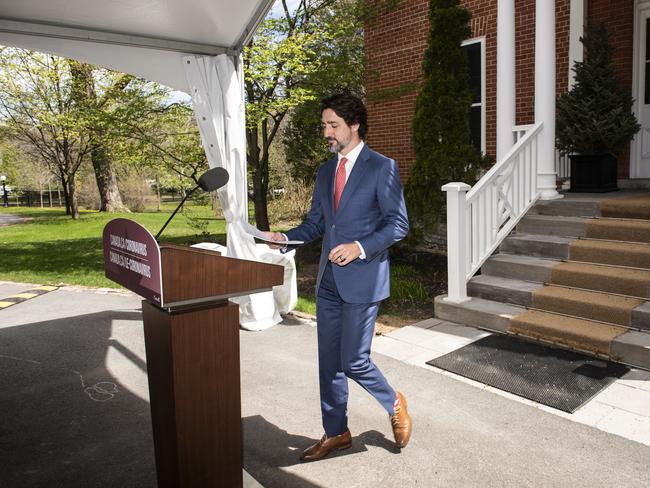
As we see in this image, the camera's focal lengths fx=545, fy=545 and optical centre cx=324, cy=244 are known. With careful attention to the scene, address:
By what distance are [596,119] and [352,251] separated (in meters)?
5.97

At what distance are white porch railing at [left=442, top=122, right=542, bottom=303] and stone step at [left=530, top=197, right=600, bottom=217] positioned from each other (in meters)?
0.15

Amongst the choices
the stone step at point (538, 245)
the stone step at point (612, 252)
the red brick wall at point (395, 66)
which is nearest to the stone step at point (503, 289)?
the stone step at point (538, 245)

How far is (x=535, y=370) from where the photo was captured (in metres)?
4.49

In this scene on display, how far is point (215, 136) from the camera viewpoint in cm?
575

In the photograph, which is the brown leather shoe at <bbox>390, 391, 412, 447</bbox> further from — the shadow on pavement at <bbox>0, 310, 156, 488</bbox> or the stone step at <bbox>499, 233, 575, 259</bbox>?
the stone step at <bbox>499, 233, 575, 259</bbox>

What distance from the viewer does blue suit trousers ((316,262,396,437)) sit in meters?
3.01

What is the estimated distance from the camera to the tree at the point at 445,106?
7402 millimetres

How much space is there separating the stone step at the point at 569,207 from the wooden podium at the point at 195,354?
5368mm

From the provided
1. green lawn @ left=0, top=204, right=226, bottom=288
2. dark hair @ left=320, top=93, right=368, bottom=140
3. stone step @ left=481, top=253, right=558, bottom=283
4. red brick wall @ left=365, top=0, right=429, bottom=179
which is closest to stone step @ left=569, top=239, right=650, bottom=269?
stone step @ left=481, top=253, right=558, bottom=283

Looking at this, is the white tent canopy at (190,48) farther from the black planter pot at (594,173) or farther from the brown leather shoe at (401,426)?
the black planter pot at (594,173)

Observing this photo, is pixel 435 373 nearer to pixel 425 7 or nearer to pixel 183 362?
pixel 183 362

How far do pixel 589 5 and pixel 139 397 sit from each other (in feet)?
27.6

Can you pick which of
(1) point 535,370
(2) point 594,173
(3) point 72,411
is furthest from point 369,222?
(2) point 594,173

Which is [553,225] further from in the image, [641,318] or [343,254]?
[343,254]
